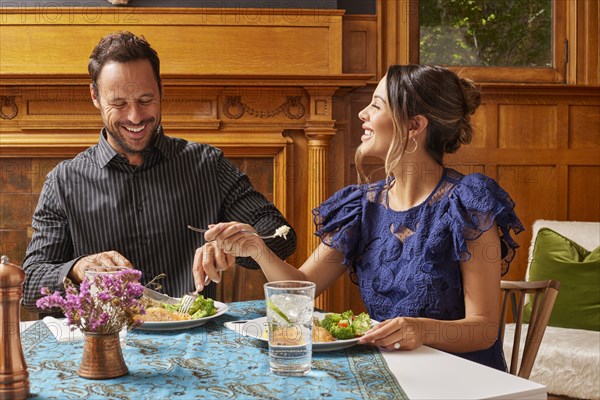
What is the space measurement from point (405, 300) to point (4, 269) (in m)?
1.04

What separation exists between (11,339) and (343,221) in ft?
3.65

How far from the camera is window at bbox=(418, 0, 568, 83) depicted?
3.88 meters

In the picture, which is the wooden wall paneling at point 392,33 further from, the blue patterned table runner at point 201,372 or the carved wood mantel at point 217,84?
the blue patterned table runner at point 201,372

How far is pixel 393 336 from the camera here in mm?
1422

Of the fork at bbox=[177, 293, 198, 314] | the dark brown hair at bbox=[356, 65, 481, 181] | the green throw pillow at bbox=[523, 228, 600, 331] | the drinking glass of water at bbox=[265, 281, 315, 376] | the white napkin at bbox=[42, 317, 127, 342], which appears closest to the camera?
the drinking glass of water at bbox=[265, 281, 315, 376]

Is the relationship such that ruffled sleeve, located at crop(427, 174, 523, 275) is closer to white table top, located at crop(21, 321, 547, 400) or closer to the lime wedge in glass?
white table top, located at crop(21, 321, 547, 400)

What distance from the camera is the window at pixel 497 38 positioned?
3.88m

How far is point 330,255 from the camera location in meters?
2.11

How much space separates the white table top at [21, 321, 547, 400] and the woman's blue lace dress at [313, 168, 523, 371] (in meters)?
0.45

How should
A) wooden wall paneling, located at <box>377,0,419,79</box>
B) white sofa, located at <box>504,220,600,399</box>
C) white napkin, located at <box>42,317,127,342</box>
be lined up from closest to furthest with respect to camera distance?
white napkin, located at <box>42,317,127,342</box>, white sofa, located at <box>504,220,600,399</box>, wooden wall paneling, located at <box>377,0,419,79</box>

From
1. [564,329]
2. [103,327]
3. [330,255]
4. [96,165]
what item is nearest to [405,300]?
[330,255]

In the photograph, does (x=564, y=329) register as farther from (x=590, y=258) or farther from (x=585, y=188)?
(x=585, y=188)

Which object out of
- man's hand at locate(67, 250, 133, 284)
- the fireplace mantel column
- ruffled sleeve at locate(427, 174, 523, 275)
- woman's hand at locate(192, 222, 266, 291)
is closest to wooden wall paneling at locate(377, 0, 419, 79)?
the fireplace mantel column

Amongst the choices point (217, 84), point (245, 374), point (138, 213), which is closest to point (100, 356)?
point (245, 374)
